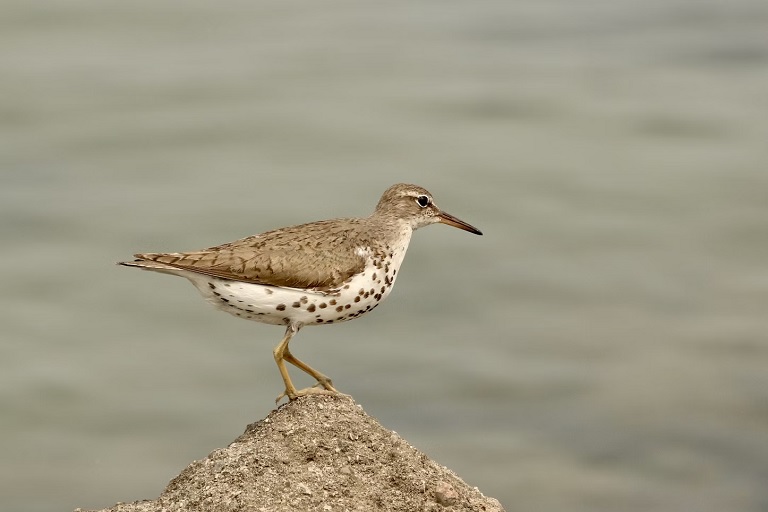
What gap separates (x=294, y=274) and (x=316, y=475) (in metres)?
2.09

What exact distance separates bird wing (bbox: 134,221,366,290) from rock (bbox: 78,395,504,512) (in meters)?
1.32

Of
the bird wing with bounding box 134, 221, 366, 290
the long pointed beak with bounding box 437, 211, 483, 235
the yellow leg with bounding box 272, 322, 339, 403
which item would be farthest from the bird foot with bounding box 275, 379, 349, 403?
the long pointed beak with bounding box 437, 211, 483, 235

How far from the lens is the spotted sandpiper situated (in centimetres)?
1030

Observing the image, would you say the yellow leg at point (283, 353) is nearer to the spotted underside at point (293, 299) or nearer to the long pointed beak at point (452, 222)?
the spotted underside at point (293, 299)

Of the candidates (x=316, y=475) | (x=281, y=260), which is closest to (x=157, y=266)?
(x=281, y=260)

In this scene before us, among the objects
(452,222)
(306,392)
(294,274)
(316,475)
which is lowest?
(316,475)

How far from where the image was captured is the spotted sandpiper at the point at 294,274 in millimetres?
10297

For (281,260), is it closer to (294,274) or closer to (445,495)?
(294,274)

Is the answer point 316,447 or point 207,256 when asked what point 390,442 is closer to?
point 316,447

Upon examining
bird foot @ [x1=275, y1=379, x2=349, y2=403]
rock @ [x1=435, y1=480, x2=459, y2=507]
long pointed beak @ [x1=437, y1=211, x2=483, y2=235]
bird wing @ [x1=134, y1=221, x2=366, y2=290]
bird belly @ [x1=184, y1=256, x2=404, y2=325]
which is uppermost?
long pointed beak @ [x1=437, y1=211, x2=483, y2=235]

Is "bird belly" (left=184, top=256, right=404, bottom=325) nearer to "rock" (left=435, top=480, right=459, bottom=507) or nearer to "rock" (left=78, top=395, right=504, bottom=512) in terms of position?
"rock" (left=78, top=395, right=504, bottom=512)

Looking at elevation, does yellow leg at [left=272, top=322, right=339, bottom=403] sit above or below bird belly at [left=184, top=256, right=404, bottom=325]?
below

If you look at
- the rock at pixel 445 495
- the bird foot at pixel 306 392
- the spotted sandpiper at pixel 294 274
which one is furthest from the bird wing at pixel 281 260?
the rock at pixel 445 495

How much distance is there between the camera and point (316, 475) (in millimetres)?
9289
